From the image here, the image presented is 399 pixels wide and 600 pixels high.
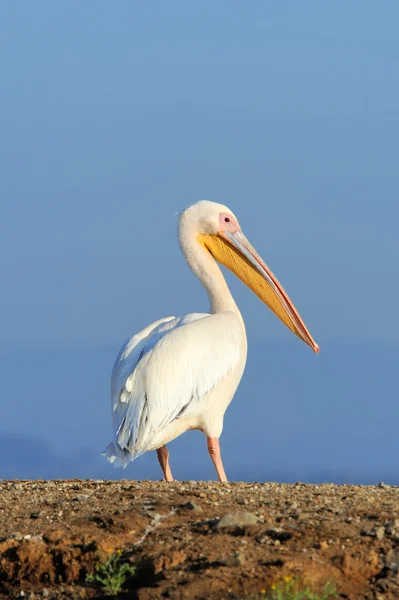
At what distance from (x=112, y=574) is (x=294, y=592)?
4.22 feet

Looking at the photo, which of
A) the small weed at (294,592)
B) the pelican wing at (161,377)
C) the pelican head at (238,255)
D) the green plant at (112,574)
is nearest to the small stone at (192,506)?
the green plant at (112,574)

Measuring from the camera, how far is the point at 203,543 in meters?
6.61

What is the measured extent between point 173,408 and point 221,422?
895 millimetres

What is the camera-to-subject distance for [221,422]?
11383 mm

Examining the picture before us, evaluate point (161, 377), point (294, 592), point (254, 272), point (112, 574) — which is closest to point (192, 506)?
point (112, 574)

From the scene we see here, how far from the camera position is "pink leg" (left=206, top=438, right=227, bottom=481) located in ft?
36.8

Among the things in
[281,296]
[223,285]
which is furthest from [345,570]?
[281,296]

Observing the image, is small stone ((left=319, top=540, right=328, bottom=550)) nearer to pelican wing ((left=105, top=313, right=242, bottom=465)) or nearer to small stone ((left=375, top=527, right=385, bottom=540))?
small stone ((left=375, top=527, right=385, bottom=540))

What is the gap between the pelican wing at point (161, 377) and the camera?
1053cm

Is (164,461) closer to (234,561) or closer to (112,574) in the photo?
(112,574)

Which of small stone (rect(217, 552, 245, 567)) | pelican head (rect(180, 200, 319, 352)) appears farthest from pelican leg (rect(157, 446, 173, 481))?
small stone (rect(217, 552, 245, 567))

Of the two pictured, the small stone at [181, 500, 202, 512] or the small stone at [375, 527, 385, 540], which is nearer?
the small stone at [375, 527, 385, 540]

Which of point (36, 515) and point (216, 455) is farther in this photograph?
point (216, 455)

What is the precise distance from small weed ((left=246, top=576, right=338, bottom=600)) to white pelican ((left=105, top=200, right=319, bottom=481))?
185 inches
